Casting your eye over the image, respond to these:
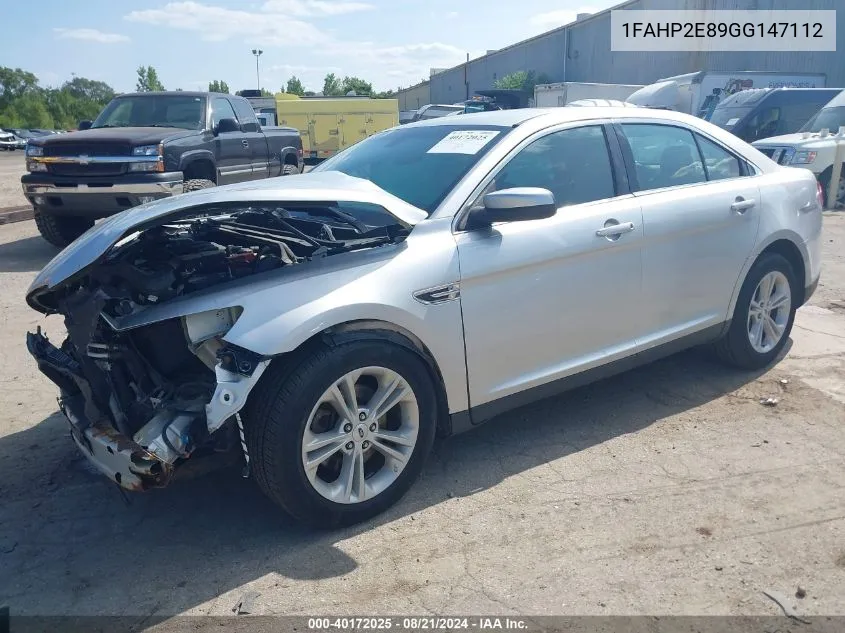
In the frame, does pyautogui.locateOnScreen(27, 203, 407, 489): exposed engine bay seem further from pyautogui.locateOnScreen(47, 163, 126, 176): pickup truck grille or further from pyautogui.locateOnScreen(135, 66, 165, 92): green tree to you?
pyautogui.locateOnScreen(135, 66, 165, 92): green tree

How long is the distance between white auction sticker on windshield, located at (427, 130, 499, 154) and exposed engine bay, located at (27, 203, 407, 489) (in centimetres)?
66

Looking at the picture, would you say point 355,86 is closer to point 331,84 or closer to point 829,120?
point 331,84

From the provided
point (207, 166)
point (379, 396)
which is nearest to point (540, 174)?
point (379, 396)

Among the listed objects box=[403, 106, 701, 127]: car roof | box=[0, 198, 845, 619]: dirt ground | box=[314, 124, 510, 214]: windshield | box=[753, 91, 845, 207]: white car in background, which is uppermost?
box=[403, 106, 701, 127]: car roof

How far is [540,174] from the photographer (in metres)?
3.84

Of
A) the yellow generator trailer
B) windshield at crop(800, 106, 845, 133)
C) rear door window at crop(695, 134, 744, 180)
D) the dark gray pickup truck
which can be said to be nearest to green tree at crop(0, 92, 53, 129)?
the yellow generator trailer

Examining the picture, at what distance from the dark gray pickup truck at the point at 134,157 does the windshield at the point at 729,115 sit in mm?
10946

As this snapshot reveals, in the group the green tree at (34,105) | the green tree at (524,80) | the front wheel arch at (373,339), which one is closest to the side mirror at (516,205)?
the front wheel arch at (373,339)

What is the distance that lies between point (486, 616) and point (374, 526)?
29.8 inches

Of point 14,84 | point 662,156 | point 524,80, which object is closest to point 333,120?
point 662,156

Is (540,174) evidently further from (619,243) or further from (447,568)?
(447,568)

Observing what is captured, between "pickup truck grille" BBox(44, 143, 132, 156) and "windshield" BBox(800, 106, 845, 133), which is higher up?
"pickup truck grille" BBox(44, 143, 132, 156)

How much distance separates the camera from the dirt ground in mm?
2730

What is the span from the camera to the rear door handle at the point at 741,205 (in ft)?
14.7
